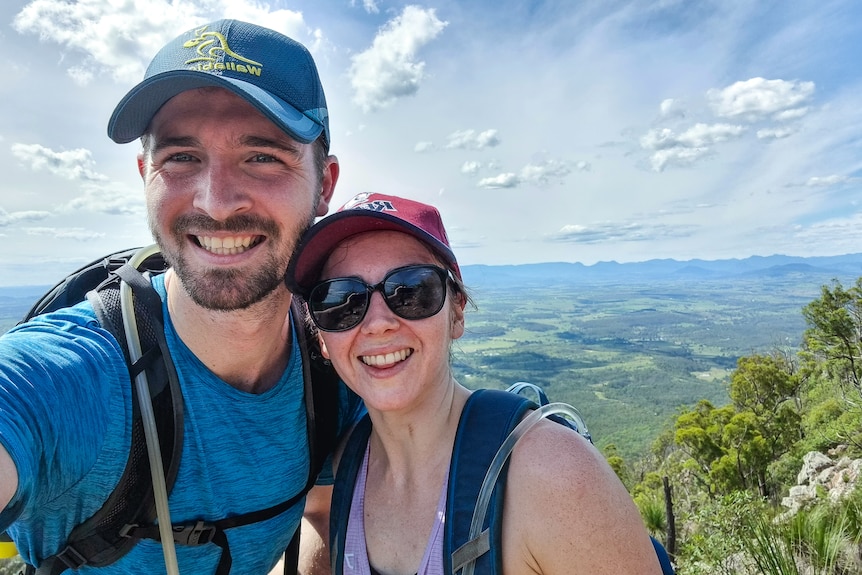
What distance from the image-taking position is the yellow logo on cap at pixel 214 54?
1.81m

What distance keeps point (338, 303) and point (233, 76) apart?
0.94 metres

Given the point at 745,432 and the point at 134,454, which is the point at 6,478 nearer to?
the point at 134,454

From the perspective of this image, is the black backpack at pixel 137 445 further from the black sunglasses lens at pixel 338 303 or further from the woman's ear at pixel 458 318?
the woman's ear at pixel 458 318

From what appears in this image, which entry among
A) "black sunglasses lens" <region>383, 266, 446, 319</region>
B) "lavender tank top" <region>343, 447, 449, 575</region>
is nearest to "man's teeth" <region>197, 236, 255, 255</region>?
"black sunglasses lens" <region>383, 266, 446, 319</region>

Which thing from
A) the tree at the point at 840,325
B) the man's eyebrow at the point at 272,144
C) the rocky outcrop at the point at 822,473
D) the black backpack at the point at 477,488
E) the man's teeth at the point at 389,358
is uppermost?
the man's eyebrow at the point at 272,144

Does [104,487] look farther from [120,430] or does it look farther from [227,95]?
[227,95]

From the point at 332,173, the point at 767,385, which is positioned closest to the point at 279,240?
the point at 332,173

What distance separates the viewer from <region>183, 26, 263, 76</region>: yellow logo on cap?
1807 mm

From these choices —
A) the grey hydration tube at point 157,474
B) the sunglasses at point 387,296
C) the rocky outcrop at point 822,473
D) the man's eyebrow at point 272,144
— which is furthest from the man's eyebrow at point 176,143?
the rocky outcrop at point 822,473

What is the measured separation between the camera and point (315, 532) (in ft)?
8.58

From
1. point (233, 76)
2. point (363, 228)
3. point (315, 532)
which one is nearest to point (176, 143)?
point (233, 76)

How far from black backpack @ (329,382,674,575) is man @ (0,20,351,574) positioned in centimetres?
42

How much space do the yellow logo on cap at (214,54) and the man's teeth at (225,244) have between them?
625mm

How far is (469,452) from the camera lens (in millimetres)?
1609
